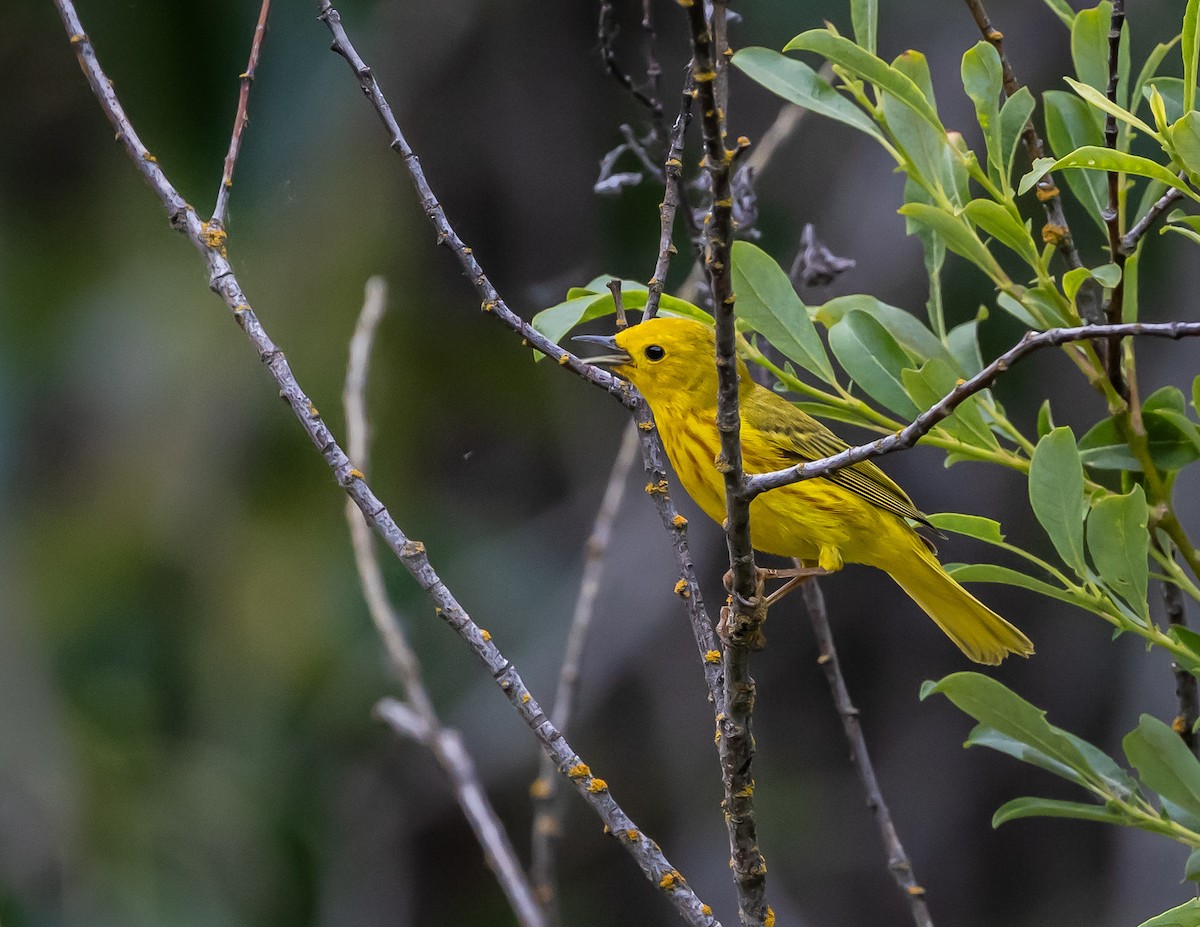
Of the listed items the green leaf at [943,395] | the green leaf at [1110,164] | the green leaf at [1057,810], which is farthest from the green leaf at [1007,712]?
the green leaf at [1110,164]

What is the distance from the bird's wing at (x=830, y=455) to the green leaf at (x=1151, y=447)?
709 mm

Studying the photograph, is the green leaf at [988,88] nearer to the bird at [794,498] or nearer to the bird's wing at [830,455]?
Result: the bird's wing at [830,455]

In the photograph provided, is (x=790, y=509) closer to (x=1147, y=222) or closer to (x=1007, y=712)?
(x=1007, y=712)

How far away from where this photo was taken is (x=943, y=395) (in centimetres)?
226

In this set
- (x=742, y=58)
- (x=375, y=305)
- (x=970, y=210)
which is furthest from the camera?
(x=375, y=305)

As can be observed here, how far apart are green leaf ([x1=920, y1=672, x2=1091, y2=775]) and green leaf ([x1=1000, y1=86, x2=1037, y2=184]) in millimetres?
817

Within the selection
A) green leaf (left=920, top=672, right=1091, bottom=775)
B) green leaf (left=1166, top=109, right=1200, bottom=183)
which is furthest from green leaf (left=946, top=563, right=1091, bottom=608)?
green leaf (left=1166, top=109, right=1200, bottom=183)

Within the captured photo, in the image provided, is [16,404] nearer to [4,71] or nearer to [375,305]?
[4,71]

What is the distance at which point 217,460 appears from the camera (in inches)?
225

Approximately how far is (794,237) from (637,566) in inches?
62.3

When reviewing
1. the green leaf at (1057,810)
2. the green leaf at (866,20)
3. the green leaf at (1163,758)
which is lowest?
the green leaf at (1057,810)

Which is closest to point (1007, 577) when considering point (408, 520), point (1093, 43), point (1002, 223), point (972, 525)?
point (972, 525)

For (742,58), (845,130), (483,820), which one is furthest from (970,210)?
(845,130)

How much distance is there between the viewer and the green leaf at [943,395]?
2.23 meters
